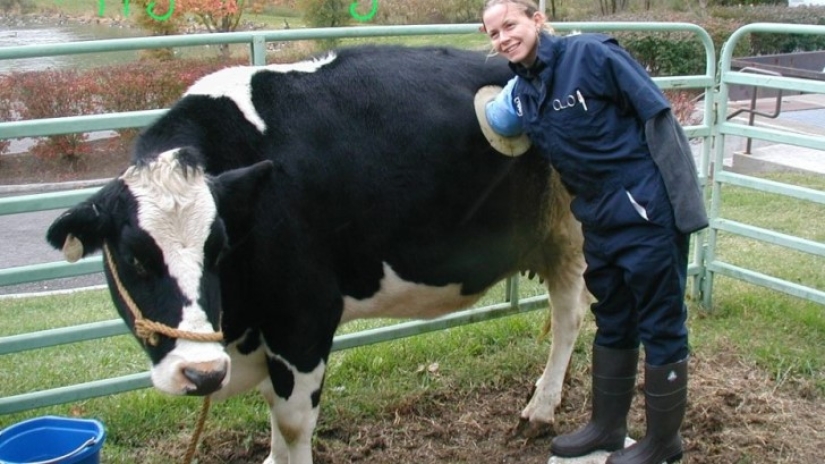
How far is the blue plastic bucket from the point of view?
374 centimetres

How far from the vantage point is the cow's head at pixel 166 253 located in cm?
301

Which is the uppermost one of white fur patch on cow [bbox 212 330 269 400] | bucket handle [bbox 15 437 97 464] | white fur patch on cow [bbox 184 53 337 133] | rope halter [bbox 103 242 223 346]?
white fur patch on cow [bbox 184 53 337 133]

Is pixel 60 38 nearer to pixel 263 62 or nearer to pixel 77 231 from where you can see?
pixel 263 62

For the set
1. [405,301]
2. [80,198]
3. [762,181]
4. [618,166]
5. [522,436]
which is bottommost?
[522,436]

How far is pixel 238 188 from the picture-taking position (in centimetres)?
330

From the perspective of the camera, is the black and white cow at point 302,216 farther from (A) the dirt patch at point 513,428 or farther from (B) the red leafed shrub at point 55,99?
(B) the red leafed shrub at point 55,99

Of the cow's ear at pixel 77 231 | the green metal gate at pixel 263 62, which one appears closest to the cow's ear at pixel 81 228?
the cow's ear at pixel 77 231

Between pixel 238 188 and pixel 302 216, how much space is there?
1.52 feet

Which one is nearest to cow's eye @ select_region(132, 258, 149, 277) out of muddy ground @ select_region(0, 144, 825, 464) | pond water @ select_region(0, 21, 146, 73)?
muddy ground @ select_region(0, 144, 825, 464)

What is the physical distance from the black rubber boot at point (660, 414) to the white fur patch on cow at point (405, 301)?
109cm

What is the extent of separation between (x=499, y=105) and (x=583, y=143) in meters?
0.52

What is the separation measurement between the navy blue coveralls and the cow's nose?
5.46 ft

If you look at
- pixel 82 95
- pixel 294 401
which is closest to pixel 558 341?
pixel 294 401

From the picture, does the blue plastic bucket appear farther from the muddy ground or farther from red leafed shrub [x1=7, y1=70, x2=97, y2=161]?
red leafed shrub [x1=7, y1=70, x2=97, y2=161]
